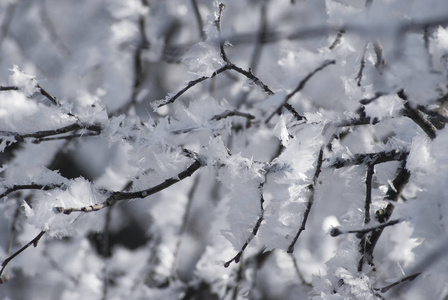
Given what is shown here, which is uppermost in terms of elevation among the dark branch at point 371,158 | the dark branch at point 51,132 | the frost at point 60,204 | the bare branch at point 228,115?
the bare branch at point 228,115

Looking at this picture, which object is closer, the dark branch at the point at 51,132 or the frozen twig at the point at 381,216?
the dark branch at the point at 51,132

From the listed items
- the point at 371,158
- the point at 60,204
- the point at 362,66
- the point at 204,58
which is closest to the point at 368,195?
the point at 371,158

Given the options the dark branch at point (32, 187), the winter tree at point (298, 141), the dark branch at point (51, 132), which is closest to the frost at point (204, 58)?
the winter tree at point (298, 141)

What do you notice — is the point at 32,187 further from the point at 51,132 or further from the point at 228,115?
the point at 228,115

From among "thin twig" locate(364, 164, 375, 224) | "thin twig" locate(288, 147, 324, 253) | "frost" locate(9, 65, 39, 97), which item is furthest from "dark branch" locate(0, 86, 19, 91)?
"thin twig" locate(364, 164, 375, 224)

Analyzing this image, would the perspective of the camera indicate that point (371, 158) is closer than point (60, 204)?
No

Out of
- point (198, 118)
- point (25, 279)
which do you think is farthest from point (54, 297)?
point (198, 118)

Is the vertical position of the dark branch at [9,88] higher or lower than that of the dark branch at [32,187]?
higher

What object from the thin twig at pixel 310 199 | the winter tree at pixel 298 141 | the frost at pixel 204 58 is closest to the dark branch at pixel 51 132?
the winter tree at pixel 298 141

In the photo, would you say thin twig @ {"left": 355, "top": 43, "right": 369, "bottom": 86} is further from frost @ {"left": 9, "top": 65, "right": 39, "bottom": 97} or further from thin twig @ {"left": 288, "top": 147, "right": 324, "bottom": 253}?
frost @ {"left": 9, "top": 65, "right": 39, "bottom": 97}

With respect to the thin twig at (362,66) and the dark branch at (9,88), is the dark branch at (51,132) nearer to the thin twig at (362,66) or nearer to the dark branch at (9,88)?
the dark branch at (9,88)

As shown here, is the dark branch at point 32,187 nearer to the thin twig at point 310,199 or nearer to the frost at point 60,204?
Answer: the frost at point 60,204

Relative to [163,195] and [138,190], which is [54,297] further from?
[138,190]
